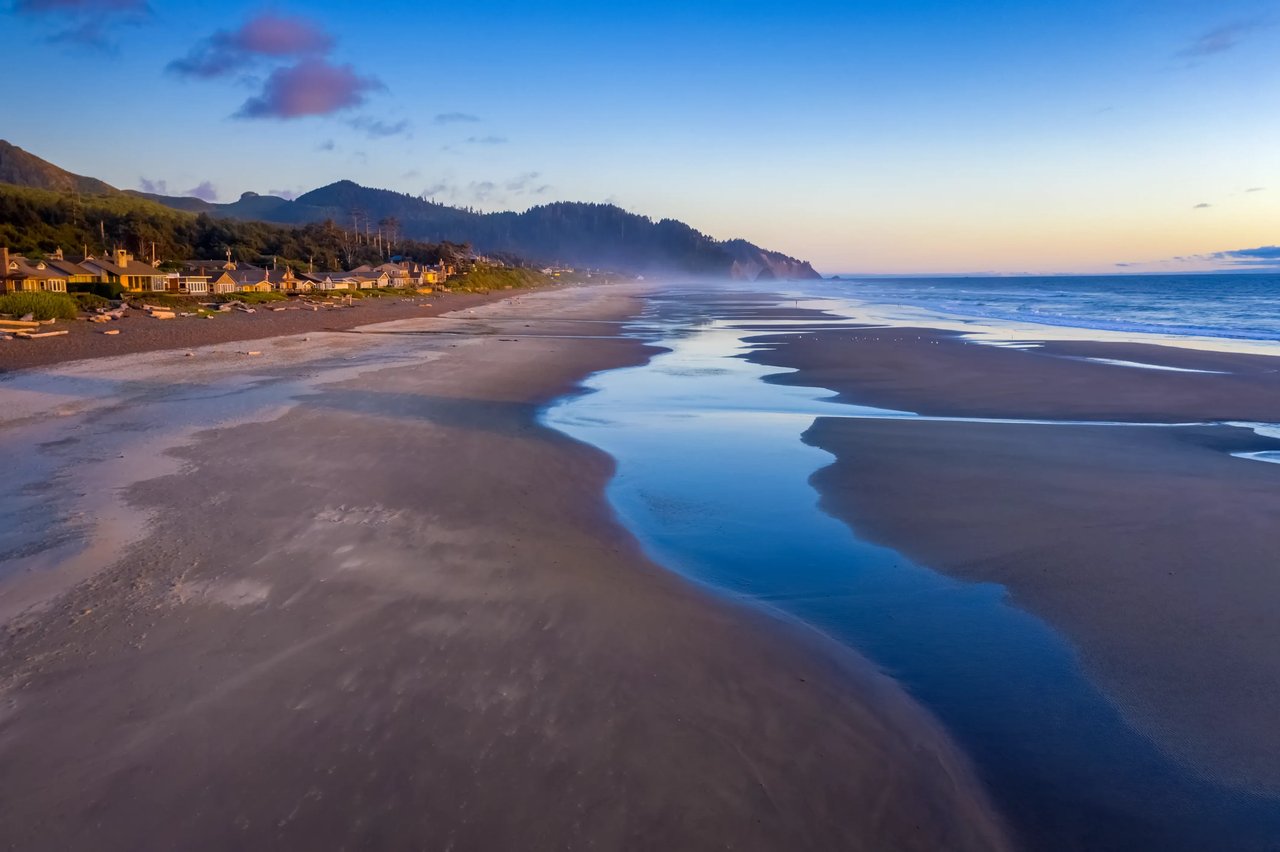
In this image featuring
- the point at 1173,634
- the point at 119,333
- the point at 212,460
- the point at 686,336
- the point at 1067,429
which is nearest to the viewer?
the point at 1173,634

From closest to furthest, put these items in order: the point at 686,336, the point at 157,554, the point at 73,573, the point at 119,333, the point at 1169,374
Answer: the point at 73,573, the point at 157,554, the point at 1169,374, the point at 119,333, the point at 686,336

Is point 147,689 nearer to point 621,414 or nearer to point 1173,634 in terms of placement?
point 1173,634

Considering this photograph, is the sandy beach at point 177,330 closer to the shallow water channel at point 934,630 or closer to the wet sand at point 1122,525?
the shallow water channel at point 934,630

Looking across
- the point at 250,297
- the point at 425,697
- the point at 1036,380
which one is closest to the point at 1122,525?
the point at 425,697

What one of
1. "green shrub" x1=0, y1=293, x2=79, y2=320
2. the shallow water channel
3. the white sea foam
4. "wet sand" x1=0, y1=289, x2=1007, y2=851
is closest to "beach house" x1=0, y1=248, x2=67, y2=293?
"green shrub" x1=0, y1=293, x2=79, y2=320

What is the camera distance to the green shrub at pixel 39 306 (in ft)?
96.9

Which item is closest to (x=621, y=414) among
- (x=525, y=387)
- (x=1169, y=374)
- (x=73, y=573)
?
(x=525, y=387)

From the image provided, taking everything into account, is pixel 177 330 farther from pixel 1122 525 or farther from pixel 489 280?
pixel 489 280

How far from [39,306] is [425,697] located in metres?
35.9

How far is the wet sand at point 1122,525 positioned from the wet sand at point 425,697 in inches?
74.7

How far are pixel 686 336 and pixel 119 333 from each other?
2230cm

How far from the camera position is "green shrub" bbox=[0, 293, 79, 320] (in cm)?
2955

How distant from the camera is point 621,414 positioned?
→ 14.7m

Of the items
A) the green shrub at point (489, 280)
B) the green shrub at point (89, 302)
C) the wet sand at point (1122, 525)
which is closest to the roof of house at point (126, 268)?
the green shrub at point (89, 302)
